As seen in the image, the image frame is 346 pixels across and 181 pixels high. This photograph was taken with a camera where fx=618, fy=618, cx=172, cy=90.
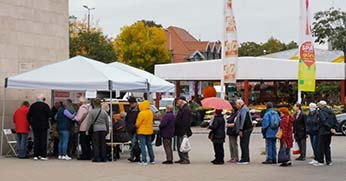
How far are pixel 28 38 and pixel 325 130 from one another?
9739 millimetres

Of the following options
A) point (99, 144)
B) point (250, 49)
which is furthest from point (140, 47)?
point (99, 144)

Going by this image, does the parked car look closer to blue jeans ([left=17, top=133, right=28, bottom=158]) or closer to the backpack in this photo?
the backpack

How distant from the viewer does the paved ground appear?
13234 millimetres

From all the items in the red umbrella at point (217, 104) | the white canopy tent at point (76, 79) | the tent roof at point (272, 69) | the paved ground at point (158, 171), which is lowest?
the paved ground at point (158, 171)

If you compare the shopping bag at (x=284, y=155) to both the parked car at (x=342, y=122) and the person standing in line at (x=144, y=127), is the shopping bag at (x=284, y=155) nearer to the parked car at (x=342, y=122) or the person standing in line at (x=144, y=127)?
the person standing in line at (x=144, y=127)

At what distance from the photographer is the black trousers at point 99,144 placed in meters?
16.3

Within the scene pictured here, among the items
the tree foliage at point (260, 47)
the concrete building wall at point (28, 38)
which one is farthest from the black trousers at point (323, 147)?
the tree foliage at point (260, 47)

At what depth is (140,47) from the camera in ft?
211

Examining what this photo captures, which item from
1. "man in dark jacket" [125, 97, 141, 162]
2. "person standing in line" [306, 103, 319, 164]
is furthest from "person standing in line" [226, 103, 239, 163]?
"man in dark jacket" [125, 97, 141, 162]

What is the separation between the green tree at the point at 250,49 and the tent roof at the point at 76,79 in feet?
248

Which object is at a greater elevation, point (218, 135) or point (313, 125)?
point (313, 125)

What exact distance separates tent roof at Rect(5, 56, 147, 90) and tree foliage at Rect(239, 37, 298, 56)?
7411 cm

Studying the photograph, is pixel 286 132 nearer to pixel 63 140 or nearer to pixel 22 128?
pixel 63 140

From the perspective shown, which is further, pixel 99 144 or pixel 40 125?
pixel 40 125
